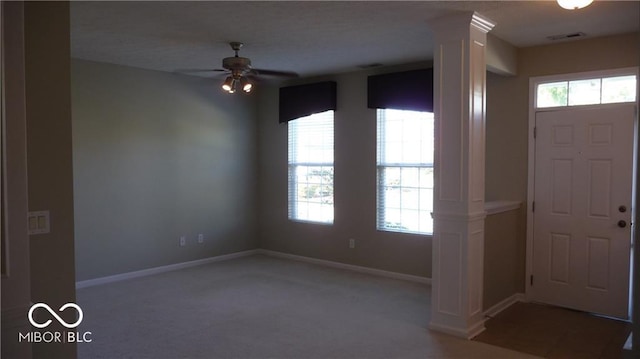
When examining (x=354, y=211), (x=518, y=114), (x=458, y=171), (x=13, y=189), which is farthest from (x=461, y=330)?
(x=13, y=189)

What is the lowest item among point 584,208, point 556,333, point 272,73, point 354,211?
point 556,333

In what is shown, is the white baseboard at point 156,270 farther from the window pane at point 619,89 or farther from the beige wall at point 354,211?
the window pane at point 619,89

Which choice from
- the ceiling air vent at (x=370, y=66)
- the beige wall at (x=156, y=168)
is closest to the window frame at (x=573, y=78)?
the ceiling air vent at (x=370, y=66)

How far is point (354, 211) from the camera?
20.4ft

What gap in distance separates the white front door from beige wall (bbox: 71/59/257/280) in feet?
13.3

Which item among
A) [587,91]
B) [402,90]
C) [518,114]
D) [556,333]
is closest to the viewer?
[556,333]

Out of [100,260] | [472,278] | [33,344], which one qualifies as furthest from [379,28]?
[100,260]

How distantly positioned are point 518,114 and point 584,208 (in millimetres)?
1096

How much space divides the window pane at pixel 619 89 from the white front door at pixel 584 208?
3.1 inches

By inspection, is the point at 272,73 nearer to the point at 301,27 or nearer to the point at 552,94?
the point at 301,27

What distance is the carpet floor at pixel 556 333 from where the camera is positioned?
3.56 m

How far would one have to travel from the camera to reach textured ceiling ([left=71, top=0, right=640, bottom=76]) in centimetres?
352

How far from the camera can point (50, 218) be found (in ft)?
7.79

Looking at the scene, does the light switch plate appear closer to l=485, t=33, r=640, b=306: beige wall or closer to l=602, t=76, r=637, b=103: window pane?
l=485, t=33, r=640, b=306: beige wall
